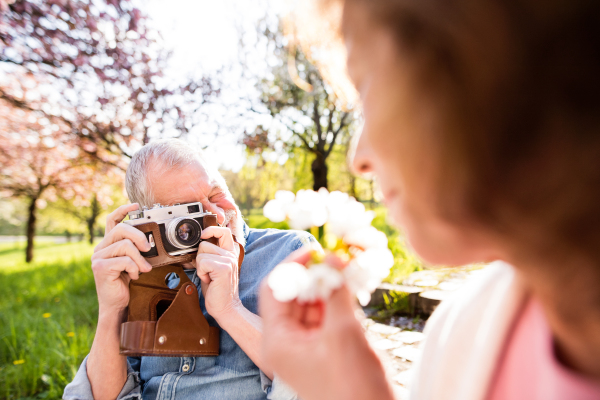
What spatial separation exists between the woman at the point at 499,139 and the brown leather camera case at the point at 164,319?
1.20 m

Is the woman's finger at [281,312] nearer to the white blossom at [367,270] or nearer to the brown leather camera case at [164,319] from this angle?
the white blossom at [367,270]

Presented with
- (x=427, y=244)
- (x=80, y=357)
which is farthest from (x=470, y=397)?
(x=80, y=357)

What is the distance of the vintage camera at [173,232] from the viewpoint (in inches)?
59.5

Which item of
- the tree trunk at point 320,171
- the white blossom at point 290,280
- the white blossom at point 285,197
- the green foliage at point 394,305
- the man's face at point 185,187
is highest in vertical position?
the tree trunk at point 320,171

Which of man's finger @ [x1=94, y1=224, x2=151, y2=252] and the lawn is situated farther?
the lawn

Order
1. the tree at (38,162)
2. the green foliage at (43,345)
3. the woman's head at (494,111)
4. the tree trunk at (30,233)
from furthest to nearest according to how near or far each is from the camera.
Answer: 1. the tree trunk at (30,233)
2. the tree at (38,162)
3. the green foliage at (43,345)
4. the woman's head at (494,111)

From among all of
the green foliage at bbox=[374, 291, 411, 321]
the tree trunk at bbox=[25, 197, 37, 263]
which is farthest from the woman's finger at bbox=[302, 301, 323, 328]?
the tree trunk at bbox=[25, 197, 37, 263]

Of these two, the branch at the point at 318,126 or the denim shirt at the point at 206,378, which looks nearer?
the denim shirt at the point at 206,378

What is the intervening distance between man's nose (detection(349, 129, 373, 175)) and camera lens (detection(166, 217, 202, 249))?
1185 mm

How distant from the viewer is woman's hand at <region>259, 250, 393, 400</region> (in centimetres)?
53

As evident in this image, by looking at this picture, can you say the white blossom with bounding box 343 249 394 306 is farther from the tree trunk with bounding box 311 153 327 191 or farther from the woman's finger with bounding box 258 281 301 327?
the tree trunk with bounding box 311 153 327 191

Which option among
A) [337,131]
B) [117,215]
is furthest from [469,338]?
[337,131]

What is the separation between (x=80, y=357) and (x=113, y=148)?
16.1ft

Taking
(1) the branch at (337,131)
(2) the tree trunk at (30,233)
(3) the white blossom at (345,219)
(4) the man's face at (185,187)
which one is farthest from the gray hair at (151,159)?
(2) the tree trunk at (30,233)
